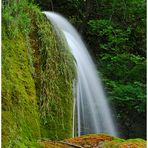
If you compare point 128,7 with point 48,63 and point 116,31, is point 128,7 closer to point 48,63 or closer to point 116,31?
point 116,31

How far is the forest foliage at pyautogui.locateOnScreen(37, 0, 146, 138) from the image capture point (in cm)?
1252

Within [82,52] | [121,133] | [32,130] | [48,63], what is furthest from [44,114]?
[121,133]

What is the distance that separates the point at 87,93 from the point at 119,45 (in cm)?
455

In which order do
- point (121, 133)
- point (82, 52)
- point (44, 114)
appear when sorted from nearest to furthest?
point (44, 114) → point (82, 52) → point (121, 133)

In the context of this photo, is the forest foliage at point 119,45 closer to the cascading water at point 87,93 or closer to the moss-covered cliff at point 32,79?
the cascading water at point 87,93

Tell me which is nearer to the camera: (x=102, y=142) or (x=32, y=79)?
(x=32, y=79)

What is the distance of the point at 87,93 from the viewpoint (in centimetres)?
911

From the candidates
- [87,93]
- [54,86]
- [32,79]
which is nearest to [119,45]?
[87,93]

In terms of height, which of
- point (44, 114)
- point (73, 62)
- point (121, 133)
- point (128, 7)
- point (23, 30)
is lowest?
point (121, 133)

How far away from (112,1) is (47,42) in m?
8.36

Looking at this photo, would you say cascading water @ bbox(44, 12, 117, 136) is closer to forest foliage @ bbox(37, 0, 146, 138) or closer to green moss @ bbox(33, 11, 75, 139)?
forest foliage @ bbox(37, 0, 146, 138)

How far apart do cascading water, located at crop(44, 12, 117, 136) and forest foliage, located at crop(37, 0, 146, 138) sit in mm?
1368

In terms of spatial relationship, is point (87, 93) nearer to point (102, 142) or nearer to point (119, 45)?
point (102, 142)

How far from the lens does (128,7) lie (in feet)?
45.4
